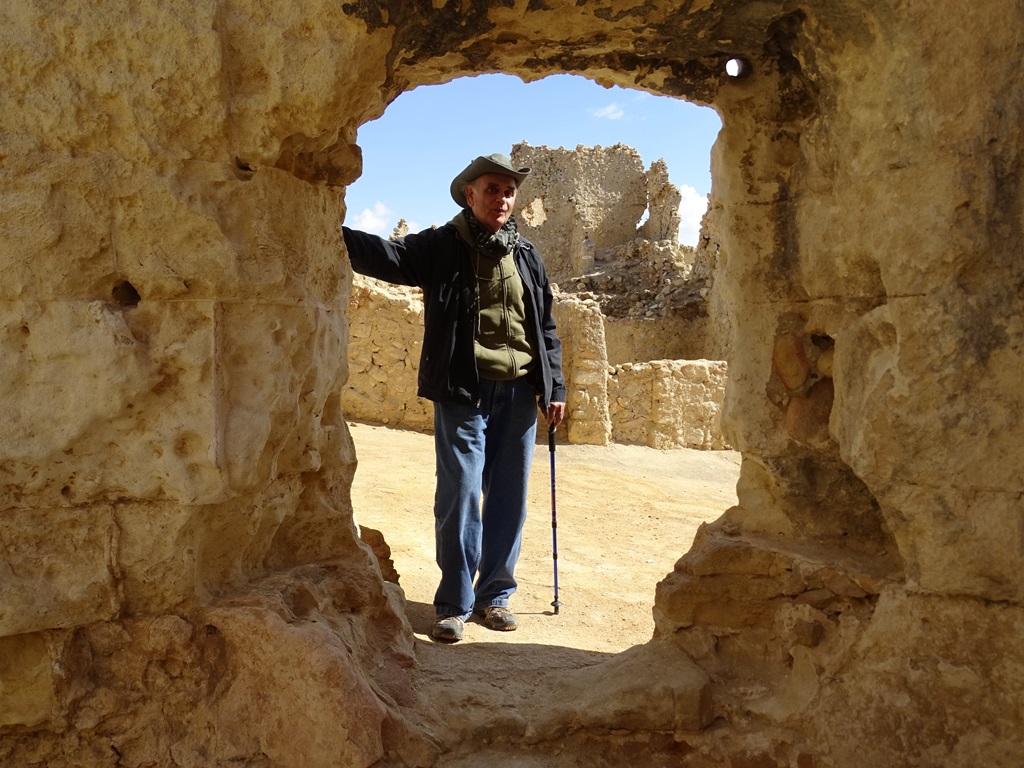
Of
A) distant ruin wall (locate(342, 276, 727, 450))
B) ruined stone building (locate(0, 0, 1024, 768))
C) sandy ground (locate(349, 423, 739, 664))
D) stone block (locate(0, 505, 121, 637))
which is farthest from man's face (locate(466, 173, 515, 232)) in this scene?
distant ruin wall (locate(342, 276, 727, 450))

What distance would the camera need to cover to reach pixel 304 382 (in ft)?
8.09

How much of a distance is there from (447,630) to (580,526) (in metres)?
2.96

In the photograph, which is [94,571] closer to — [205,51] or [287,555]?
[287,555]

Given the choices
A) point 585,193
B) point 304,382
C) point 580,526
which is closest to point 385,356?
point 580,526

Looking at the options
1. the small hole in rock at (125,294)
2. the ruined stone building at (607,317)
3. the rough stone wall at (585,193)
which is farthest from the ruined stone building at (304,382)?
the rough stone wall at (585,193)

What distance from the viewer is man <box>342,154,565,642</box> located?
128 inches

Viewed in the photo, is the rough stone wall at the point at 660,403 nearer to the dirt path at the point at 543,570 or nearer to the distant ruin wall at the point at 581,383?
the distant ruin wall at the point at 581,383

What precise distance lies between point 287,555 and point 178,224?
1126 millimetres

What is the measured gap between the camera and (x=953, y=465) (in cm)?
213

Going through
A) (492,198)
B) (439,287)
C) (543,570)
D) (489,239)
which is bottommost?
(543,570)

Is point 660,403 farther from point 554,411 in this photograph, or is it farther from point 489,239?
point 489,239

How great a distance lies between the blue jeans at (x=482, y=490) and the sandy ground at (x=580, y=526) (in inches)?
7.7

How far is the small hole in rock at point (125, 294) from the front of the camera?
2.11 metres

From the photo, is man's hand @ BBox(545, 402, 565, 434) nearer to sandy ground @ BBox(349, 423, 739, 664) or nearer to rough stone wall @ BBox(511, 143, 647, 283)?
sandy ground @ BBox(349, 423, 739, 664)
